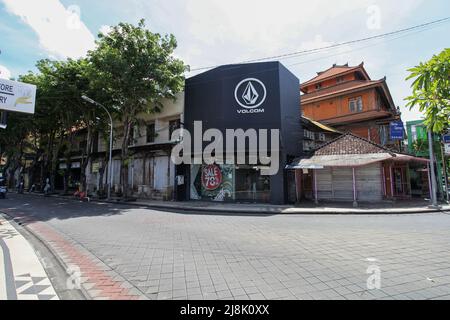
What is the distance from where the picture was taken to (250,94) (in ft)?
57.4

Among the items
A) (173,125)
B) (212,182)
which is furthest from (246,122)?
(173,125)

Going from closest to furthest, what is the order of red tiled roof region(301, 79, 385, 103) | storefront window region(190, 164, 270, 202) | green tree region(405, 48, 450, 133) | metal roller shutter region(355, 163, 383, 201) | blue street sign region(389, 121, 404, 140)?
1. green tree region(405, 48, 450, 133)
2. metal roller shutter region(355, 163, 383, 201)
3. storefront window region(190, 164, 270, 202)
4. blue street sign region(389, 121, 404, 140)
5. red tiled roof region(301, 79, 385, 103)

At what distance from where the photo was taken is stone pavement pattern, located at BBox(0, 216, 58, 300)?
12.2 feet

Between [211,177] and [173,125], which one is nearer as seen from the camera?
[211,177]

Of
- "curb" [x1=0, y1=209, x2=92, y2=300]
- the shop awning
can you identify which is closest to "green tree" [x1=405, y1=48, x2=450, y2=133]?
"curb" [x1=0, y1=209, x2=92, y2=300]

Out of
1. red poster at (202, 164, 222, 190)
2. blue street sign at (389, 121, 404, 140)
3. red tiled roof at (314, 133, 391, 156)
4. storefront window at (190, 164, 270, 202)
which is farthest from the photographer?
red poster at (202, 164, 222, 190)

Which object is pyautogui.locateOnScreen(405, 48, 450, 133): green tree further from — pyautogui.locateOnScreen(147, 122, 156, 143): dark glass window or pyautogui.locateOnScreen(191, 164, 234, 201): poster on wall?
pyautogui.locateOnScreen(147, 122, 156, 143): dark glass window

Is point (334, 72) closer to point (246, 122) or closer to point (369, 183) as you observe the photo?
point (369, 183)

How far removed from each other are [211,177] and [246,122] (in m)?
4.89

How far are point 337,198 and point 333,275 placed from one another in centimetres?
1386

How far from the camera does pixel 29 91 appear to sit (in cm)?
1015

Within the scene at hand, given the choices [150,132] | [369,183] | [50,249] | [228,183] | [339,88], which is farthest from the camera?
[339,88]

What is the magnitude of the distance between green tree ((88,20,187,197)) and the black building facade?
242 centimetres

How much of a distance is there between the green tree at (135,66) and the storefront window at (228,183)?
587 cm
